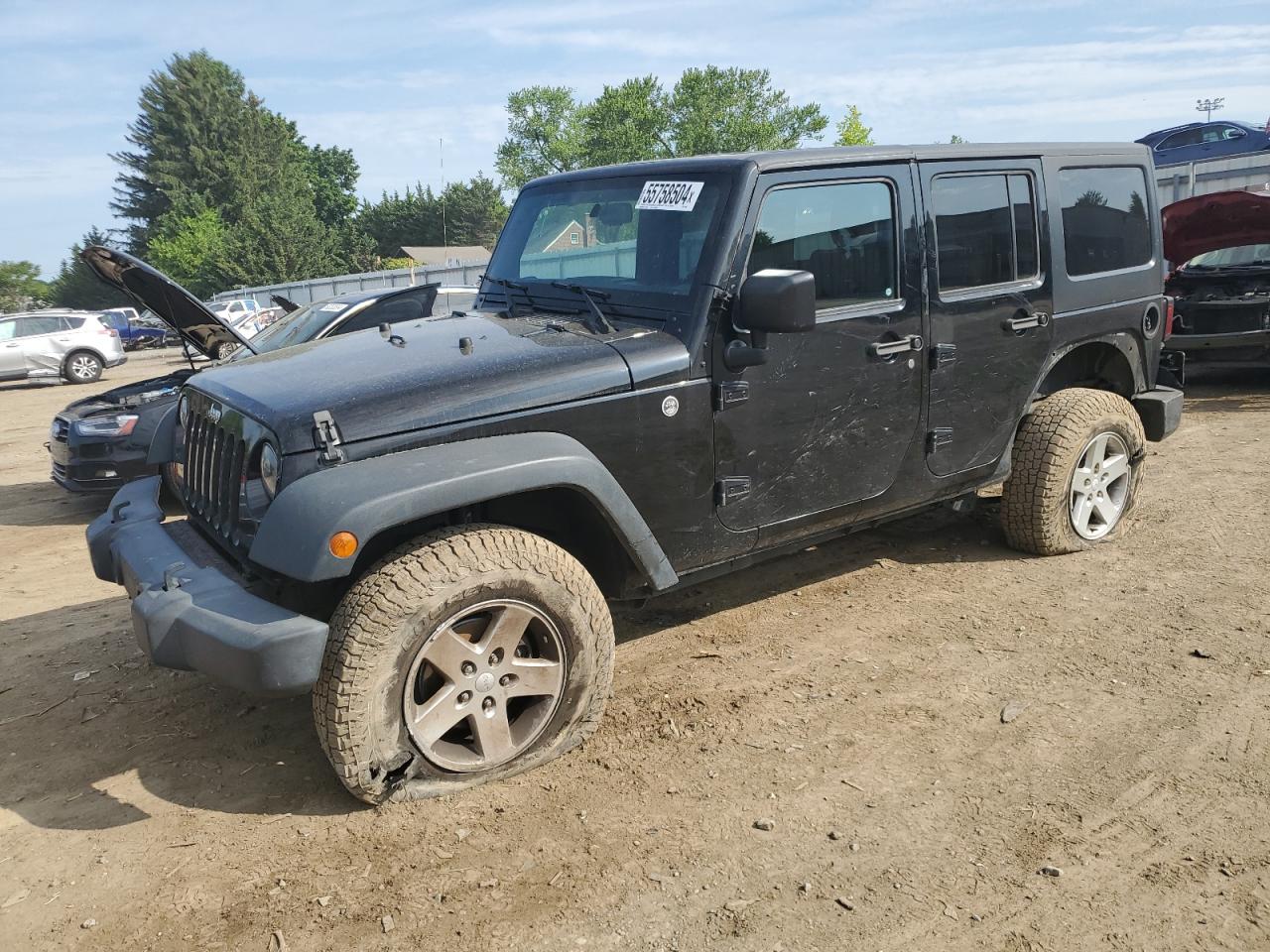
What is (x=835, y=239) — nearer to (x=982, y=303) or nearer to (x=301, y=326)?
(x=982, y=303)

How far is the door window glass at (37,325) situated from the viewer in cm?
1991

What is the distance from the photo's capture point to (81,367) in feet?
66.5

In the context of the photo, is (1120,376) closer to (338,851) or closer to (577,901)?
(577,901)

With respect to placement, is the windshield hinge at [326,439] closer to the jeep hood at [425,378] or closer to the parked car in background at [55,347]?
the jeep hood at [425,378]

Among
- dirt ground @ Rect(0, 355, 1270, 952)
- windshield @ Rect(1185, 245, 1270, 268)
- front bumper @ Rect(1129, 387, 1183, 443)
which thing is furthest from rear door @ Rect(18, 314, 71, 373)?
front bumper @ Rect(1129, 387, 1183, 443)

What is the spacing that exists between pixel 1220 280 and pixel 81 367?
2056 cm

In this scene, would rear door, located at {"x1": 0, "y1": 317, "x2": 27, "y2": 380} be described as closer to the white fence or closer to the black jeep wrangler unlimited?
the black jeep wrangler unlimited

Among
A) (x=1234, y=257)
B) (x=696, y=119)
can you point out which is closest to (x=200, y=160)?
(x=696, y=119)

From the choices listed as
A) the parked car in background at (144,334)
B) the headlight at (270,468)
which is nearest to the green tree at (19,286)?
the parked car in background at (144,334)

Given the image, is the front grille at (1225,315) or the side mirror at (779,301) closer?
the side mirror at (779,301)

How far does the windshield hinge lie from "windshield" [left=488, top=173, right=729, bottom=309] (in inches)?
51.2

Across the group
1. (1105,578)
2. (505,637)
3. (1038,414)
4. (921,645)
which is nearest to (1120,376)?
(1038,414)

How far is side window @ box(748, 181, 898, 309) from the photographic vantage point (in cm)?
360

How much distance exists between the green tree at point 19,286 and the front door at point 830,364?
242 ft
